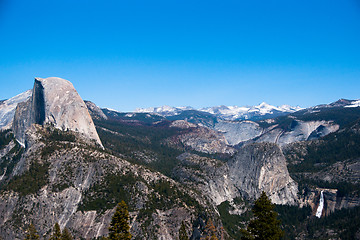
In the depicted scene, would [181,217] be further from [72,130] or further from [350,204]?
[350,204]

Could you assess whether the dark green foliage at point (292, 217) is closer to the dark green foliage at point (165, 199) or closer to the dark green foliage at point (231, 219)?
the dark green foliage at point (231, 219)

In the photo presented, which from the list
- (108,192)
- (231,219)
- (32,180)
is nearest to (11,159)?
(32,180)

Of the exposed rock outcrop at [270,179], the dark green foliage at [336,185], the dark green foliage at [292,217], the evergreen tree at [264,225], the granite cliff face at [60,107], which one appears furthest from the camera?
the exposed rock outcrop at [270,179]

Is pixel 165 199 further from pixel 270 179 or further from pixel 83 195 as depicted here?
pixel 270 179

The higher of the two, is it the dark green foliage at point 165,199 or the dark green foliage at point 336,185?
the dark green foliage at point 165,199

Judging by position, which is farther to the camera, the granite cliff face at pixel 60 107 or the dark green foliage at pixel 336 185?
the granite cliff face at pixel 60 107

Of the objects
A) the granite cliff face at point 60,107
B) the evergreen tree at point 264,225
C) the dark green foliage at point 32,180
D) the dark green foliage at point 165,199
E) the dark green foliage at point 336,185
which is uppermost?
the granite cliff face at point 60,107

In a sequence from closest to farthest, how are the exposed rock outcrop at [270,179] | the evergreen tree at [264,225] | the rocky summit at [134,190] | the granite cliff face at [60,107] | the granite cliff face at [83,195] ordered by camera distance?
1. the evergreen tree at [264,225]
2. the granite cliff face at [83,195]
3. the rocky summit at [134,190]
4. the granite cliff face at [60,107]
5. the exposed rock outcrop at [270,179]

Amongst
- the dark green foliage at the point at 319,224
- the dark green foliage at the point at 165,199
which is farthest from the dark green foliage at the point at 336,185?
the dark green foliage at the point at 165,199
